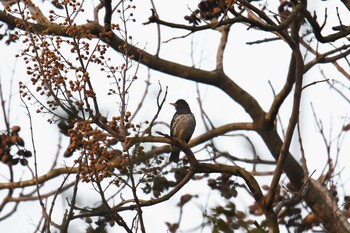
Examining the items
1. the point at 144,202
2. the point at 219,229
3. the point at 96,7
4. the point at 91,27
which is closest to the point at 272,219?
the point at 144,202

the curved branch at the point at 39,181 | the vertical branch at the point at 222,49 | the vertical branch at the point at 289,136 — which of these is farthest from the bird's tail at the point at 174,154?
the vertical branch at the point at 289,136

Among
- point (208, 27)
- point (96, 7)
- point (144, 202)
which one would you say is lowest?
point (144, 202)

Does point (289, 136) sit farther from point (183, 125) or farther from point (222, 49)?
point (222, 49)

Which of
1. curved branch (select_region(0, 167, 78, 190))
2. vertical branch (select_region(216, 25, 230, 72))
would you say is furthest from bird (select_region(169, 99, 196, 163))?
curved branch (select_region(0, 167, 78, 190))

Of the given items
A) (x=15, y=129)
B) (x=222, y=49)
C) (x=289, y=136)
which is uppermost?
(x=222, y=49)

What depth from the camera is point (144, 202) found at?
473 centimetres

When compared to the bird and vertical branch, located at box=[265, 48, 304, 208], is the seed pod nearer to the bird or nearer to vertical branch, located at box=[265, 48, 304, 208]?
the bird

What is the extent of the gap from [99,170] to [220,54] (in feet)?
19.0

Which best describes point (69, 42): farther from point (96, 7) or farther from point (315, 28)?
point (96, 7)

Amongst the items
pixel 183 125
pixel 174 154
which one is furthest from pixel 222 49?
pixel 174 154

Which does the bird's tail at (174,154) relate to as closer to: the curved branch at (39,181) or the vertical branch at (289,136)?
the curved branch at (39,181)

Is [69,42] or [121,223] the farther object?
[69,42]

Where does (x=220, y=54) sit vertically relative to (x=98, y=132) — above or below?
above

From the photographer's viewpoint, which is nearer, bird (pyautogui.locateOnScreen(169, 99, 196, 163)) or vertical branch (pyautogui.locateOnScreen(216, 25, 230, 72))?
bird (pyautogui.locateOnScreen(169, 99, 196, 163))
